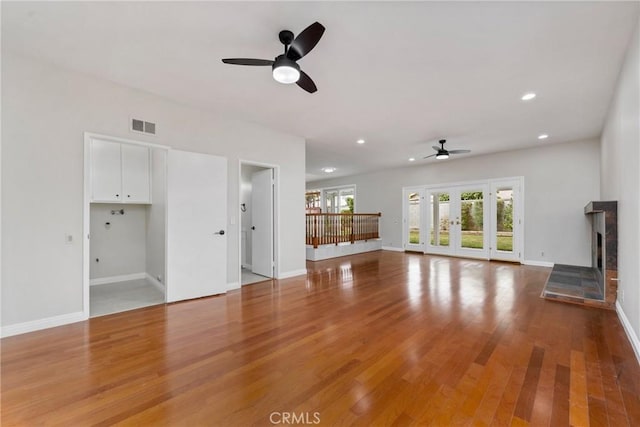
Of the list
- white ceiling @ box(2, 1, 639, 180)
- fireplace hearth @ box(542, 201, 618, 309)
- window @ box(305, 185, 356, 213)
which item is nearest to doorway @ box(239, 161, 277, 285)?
white ceiling @ box(2, 1, 639, 180)

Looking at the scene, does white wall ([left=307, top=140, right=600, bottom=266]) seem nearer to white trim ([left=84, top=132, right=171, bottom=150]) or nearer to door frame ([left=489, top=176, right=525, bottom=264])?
door frame ([left=489, top=176, right=525, bottom=264])

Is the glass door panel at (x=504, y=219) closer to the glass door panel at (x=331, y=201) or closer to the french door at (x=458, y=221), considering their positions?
the french door at (x=458, y=221)

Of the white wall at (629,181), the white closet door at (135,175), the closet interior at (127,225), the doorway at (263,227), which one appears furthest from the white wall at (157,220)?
the white wall at (629,181)

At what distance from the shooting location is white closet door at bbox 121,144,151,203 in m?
4.30

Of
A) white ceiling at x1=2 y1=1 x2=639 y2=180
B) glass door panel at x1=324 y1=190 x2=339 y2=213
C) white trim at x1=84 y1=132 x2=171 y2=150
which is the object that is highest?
white ceiling at x1=2 y1=1 x2=639 y2=180

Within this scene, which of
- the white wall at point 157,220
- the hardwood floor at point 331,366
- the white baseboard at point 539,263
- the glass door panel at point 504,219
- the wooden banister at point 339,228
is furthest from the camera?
the wooden banister at point 339,228

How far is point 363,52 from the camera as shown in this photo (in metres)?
2.62

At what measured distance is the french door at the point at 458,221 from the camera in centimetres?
717

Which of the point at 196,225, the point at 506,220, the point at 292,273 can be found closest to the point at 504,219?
the point at 506,220

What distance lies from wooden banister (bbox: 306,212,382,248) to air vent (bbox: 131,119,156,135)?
433 cm

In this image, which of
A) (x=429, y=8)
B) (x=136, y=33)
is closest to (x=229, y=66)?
(x=136, y=33)

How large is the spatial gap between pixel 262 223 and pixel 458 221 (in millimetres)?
5670

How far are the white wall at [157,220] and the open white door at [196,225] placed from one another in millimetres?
327

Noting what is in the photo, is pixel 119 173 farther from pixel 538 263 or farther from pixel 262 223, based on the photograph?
pixel 538 263
